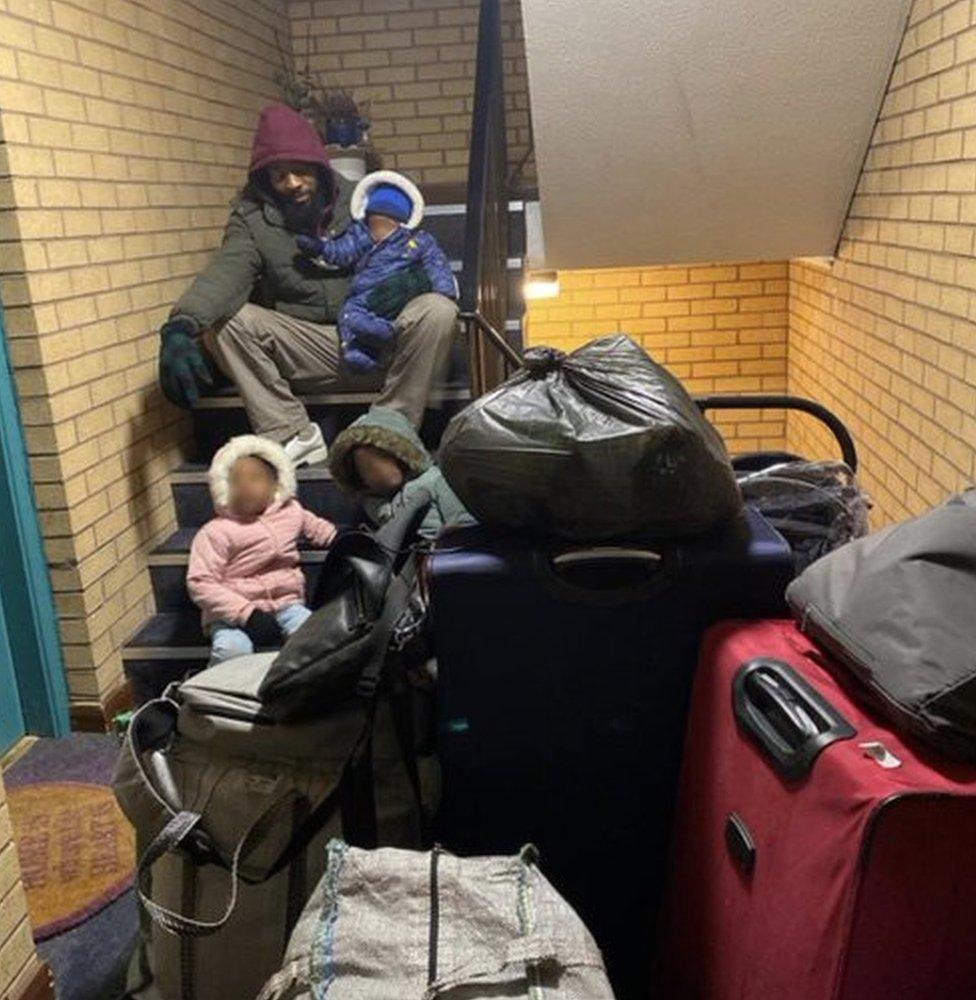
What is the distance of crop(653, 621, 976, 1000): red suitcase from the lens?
92cm

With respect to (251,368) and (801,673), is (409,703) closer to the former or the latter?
(801,673)

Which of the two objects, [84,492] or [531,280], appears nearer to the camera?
[84,492]

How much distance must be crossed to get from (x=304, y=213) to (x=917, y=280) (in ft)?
7.15

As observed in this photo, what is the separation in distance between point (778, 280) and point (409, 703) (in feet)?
14.3

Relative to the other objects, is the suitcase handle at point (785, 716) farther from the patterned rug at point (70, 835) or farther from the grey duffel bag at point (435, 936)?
the patterned rug at point (70, 835)

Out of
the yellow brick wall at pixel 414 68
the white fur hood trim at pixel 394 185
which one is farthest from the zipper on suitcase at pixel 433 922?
the yellow brick wall at pixel 414 68

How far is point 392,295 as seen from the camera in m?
3.40

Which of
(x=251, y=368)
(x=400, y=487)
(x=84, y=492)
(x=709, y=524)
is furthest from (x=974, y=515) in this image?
(x=251, y=368)

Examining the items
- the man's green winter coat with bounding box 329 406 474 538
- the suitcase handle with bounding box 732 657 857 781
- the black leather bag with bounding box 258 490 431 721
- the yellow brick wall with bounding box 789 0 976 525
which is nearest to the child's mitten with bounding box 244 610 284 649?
the man's green winter coat with bounding box 329 406 474 538

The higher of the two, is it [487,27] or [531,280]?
[487,27]

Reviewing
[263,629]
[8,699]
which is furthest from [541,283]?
[8,699]

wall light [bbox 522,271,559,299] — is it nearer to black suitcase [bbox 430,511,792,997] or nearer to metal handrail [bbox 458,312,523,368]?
metal handrail [bbox 458,312,523,368]

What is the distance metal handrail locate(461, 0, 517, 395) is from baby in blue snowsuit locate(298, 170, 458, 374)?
246 millimetres

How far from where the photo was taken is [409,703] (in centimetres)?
151
